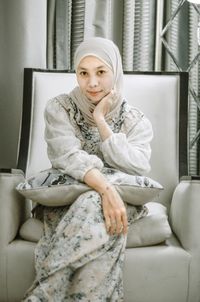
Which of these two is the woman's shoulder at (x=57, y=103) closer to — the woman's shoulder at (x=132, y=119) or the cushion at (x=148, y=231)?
the woman's shoulder at (x=132, y=119)

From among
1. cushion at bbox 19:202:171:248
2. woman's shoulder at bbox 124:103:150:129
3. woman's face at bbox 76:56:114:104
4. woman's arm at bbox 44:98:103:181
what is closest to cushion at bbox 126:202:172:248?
cushion at bbox 19:202:171:248

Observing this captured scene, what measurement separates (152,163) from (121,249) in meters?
0.62

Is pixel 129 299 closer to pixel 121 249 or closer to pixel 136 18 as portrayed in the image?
pixel 121 249

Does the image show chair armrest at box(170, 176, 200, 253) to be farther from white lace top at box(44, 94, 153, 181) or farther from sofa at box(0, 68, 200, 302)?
white lace top at box(44, 94, 153, 181)

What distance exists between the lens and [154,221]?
1.55m

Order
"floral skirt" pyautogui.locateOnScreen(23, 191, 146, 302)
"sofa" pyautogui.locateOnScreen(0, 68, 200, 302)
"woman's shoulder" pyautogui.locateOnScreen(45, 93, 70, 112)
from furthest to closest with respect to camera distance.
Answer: "woman's shoulder" pyautogui.locateOnScreen(45, 93, 70, 112)
"sofa" pyautogui.locateOnScreen(0, 68, 200, 302)
"floral skirt" pyautogui.locateOnScreen(23, 191, 146, 302)

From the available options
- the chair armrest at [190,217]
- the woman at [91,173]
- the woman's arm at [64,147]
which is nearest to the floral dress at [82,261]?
the woman at [91,173]

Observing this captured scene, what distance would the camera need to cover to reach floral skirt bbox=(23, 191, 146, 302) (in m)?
1.35

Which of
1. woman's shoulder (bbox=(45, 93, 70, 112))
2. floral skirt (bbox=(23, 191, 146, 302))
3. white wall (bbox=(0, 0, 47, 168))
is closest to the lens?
floral skirt (bbox=(23, 191, 146, 302))

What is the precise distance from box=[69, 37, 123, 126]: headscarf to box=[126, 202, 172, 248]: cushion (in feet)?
1.34

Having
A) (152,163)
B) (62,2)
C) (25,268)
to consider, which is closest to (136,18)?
(62,2)

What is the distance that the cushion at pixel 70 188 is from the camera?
1.49 meters

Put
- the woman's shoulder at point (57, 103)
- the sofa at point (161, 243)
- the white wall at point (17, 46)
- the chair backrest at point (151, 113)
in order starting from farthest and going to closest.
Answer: the white wall at point (17, 46)
the chair backrest at point (151, 113)
the woman's shoulder at point (57, 103)
the sofa at point (161, 243)

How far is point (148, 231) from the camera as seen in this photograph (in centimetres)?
152
